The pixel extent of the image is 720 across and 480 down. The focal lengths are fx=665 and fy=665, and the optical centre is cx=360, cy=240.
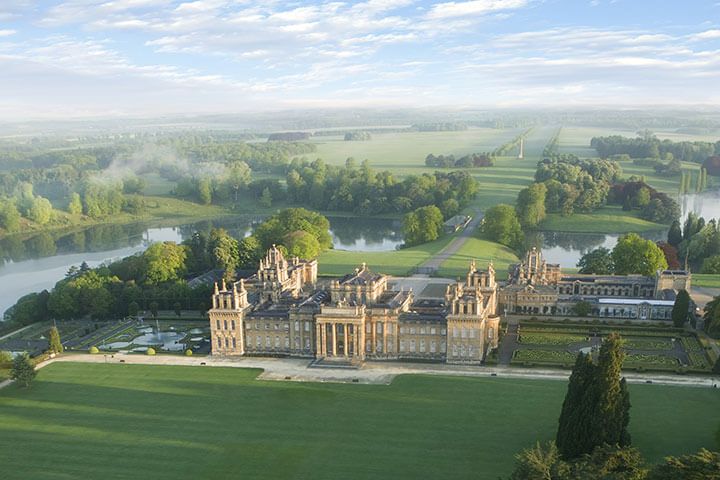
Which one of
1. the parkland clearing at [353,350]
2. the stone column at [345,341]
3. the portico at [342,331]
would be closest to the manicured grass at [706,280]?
the parkland clearing at [353,350]

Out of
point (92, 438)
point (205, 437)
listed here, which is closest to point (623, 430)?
point (205, 437)

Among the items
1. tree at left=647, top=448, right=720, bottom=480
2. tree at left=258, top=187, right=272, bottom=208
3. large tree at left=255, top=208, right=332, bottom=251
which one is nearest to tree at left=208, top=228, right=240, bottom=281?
large tree at left=255, top=208, right=332, bottom=251

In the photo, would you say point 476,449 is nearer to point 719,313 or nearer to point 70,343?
point 719,313

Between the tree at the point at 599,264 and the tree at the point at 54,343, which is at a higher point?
the tree at the point at 599,264

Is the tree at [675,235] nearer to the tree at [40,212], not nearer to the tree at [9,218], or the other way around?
the tree at [40,212]

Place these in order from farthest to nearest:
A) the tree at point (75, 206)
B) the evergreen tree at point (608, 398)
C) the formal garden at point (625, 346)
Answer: the tree at point (75, 206) < the formal garden at point (625, 346) < the evergreen tree at point (608, 398)

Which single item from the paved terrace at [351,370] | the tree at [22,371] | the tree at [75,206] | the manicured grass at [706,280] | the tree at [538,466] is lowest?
the paved terrace at [351,370]

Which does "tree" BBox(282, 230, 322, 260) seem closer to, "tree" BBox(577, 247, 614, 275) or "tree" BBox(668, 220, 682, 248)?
"tree" BBox(577, 247, 614, 275)
